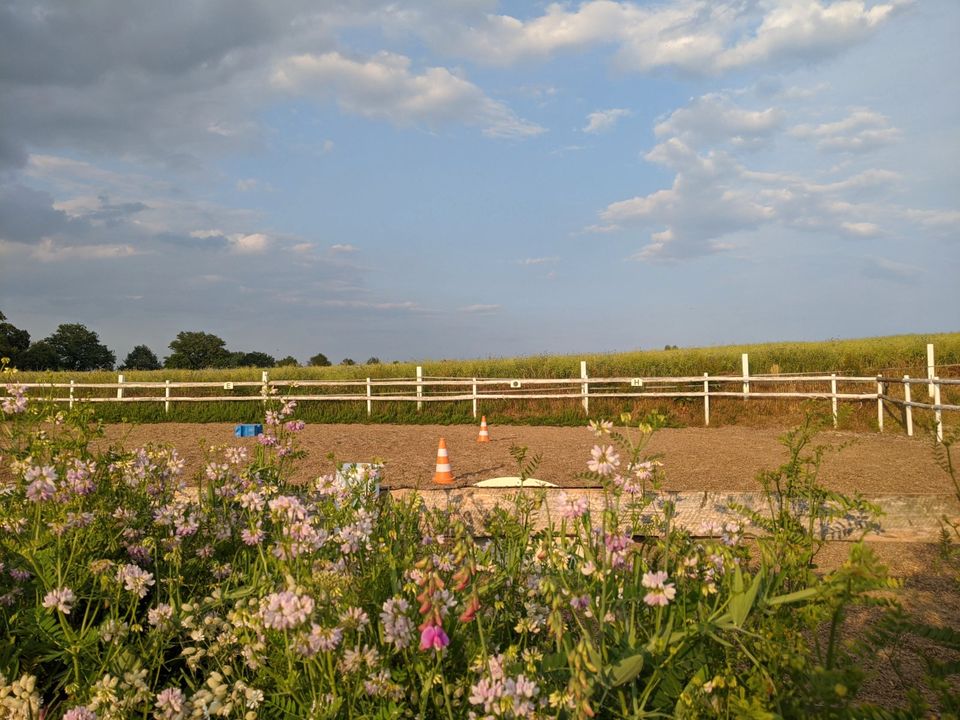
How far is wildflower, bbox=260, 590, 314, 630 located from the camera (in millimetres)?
2068

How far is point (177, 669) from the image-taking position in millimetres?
3191

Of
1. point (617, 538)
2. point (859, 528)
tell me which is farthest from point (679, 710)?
point (859, 528)

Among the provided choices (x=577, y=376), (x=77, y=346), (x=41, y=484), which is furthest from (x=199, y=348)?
(x=41, y=484)

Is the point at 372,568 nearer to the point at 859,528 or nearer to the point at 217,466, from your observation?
the point at 217,466

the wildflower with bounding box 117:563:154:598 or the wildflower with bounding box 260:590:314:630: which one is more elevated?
the wildflower with bounding box 260:590:314:630

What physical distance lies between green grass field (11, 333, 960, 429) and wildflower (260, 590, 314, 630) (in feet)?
48.2

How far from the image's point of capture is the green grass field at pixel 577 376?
2031 centimetres

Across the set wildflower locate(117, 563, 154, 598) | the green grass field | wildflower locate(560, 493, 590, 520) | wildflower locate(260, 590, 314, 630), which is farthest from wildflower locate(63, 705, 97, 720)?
the green grass field

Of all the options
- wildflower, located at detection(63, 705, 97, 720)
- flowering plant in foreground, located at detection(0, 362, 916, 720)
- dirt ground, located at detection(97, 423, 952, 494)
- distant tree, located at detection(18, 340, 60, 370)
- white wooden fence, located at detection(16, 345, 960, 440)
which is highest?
distant tree, located at detection(18, 340, 60, 370)

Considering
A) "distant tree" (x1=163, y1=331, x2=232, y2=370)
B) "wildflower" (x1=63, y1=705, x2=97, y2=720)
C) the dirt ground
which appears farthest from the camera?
"distant tree" (x1=163, y1=331, x2=232, y2=370)

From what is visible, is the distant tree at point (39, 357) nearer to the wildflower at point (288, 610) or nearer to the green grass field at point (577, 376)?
the green grass field at point (577, 376)

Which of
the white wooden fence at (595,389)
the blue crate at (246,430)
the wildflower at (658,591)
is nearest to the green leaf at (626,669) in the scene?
the wildflower at (658,591)

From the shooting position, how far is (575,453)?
1266 cm

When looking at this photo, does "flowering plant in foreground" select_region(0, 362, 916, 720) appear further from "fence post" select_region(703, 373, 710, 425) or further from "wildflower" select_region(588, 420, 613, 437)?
"fence post" select_region(703, 373, 710, 425)
